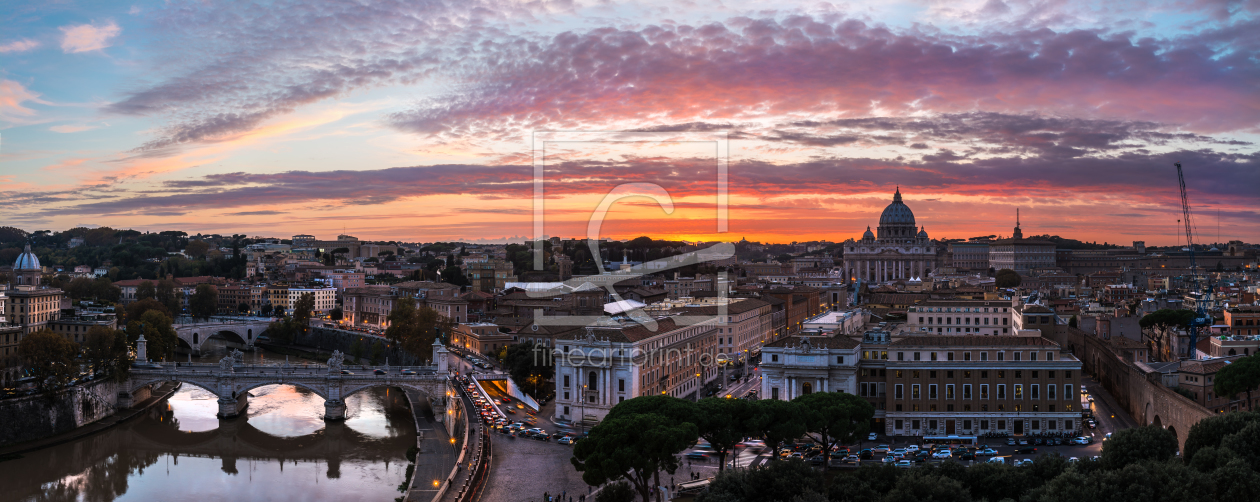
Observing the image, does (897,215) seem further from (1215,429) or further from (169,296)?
(1215,429)

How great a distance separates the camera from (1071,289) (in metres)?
59.5

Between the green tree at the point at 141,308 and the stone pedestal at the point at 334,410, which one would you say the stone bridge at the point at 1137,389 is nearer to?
the stone pedestal at the point at 334,410

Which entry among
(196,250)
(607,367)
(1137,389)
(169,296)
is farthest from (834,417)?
(196,250)

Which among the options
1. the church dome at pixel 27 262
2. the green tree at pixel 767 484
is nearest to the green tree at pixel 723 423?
the green tree at pixel 767 484

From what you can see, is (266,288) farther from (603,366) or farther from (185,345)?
(603,366)

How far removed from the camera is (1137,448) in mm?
16969

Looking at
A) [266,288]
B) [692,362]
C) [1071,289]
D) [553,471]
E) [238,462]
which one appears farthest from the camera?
Answer: [266,288]

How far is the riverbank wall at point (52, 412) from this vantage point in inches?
1021

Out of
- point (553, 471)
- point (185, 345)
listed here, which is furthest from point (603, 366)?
point (185, 345)

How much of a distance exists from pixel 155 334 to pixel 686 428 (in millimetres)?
24944

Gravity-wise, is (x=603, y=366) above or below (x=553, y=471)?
above

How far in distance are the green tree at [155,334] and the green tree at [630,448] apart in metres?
23.2

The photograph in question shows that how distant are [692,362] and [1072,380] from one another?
11453 millimetres

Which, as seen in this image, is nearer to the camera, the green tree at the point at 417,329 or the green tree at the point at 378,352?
the green tree at the point at 417,329
